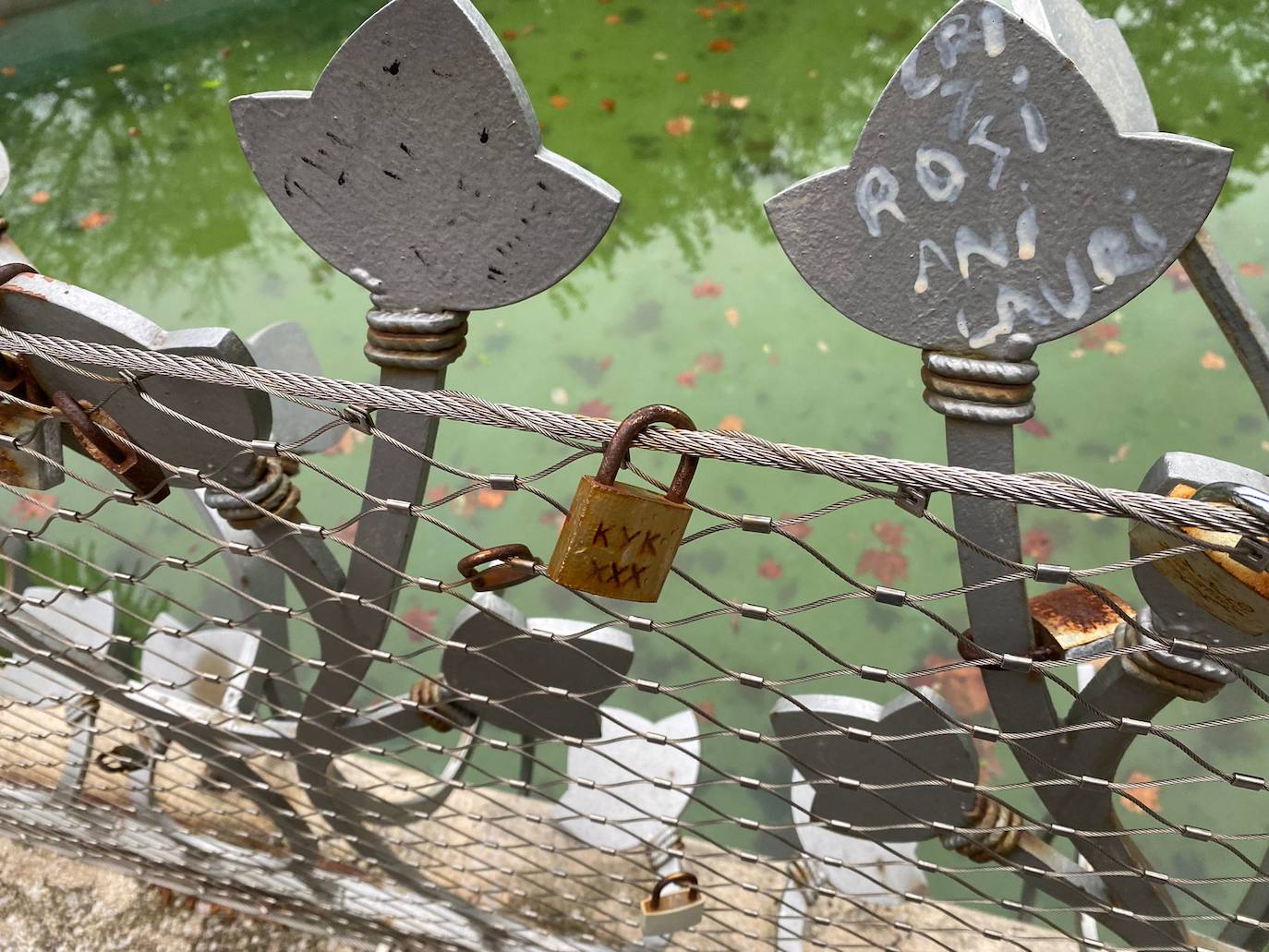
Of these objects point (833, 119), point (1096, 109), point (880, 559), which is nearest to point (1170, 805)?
point (880, 559)

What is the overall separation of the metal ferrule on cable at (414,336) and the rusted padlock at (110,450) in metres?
0.33

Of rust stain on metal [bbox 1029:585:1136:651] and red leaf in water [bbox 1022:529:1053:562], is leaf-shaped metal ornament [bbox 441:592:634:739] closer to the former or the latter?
rust stain on metal [bbox 1029:585:1136:651]

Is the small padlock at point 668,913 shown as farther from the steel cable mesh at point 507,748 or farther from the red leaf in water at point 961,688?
the red leaf in water at point 961,688

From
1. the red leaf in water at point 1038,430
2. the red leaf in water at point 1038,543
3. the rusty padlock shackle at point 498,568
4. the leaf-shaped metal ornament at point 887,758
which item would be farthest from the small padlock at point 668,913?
the red leaf in water at point 1038,430

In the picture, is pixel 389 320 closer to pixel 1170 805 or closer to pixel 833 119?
pixel 1170 805

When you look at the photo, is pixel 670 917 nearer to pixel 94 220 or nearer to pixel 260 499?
pixel 260 499

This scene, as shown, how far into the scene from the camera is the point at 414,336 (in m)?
1.02

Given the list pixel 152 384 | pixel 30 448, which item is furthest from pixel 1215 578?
pixel 30 448

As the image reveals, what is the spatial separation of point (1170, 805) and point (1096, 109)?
192 centimetres

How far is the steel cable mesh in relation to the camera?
38.4 inches

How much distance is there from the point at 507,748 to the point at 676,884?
44cm

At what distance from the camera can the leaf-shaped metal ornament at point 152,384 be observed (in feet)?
3.33

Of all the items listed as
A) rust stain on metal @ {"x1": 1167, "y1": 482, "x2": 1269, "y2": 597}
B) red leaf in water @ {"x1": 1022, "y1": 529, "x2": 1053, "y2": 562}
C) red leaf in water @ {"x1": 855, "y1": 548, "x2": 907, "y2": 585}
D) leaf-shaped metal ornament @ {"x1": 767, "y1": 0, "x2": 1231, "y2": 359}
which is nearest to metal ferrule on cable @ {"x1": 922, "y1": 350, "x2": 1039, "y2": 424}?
leaf-shaped metal ornament @ {"x1": 767, "y1": 0, "x2": 1231, "y2": 359}

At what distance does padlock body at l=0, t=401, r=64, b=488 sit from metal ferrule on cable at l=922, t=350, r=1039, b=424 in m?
0.94
